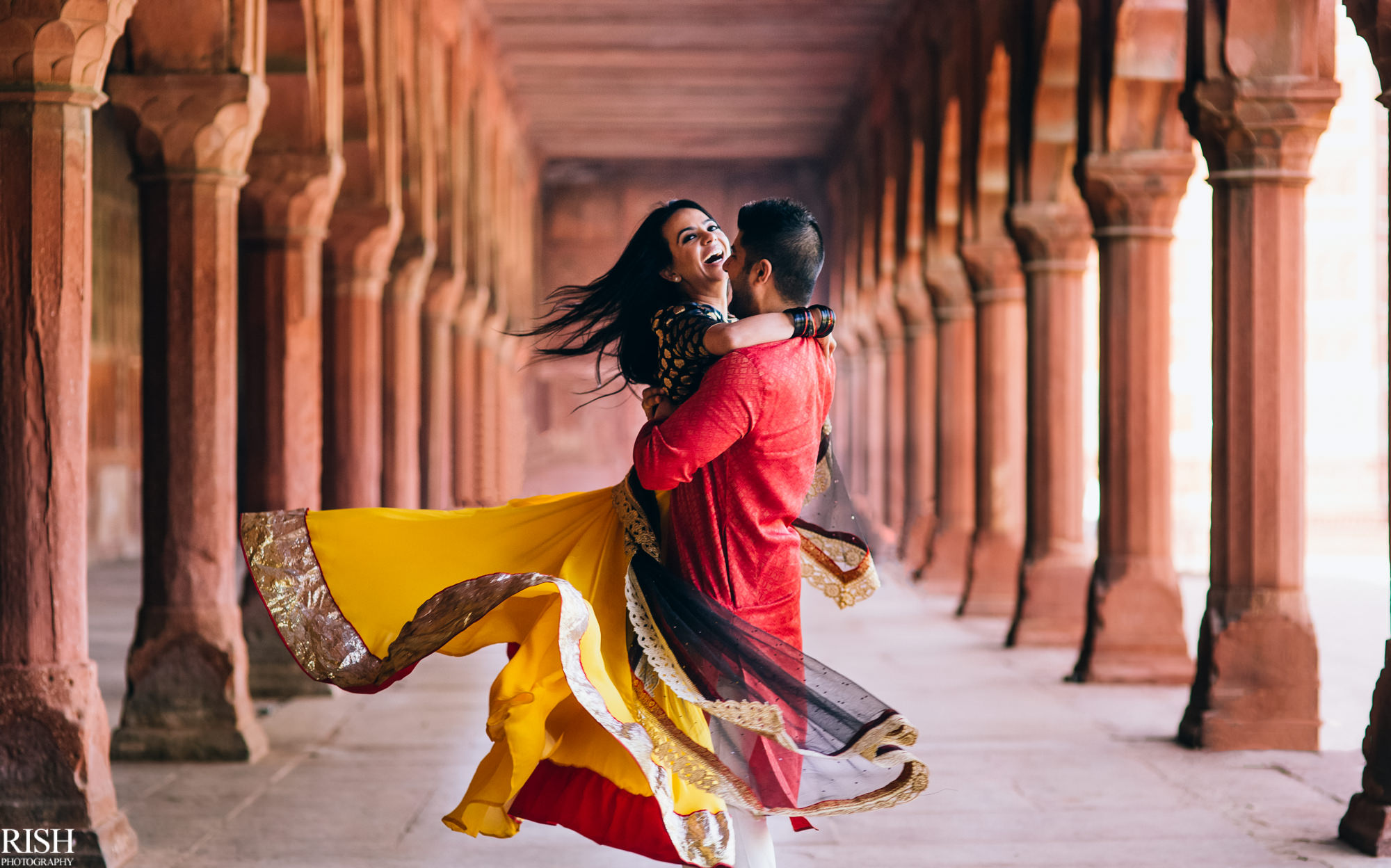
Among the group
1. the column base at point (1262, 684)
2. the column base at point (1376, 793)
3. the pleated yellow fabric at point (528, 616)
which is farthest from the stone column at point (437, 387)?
the pleated yellow fabric at point (528, 616)

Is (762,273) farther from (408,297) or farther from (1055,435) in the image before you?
(408,297)

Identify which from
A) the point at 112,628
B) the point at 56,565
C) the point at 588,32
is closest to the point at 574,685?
the point at 56,565

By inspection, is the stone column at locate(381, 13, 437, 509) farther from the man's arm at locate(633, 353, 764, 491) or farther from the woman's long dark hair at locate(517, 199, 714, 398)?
the man's arm at locate(633, 353, 764, 491)

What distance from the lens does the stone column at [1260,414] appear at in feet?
21.0

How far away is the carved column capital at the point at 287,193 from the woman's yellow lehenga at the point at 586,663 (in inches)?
168

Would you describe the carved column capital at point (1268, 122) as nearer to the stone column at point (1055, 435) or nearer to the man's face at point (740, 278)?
the stone column at point (1055, 435)

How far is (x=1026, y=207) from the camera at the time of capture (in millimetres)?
9750

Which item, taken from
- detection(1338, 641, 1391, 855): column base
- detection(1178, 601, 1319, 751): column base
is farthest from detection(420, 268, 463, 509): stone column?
detection(1338, 641, 1391, 855): column base

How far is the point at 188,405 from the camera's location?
6348 mm

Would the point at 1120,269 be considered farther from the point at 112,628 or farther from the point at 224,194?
the point at 112,628

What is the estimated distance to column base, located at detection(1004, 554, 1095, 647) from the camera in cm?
969

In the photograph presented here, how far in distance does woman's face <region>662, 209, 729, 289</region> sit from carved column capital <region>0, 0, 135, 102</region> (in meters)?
2.36

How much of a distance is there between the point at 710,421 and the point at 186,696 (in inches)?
156

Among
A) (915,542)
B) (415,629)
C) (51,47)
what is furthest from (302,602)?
(915,542)
